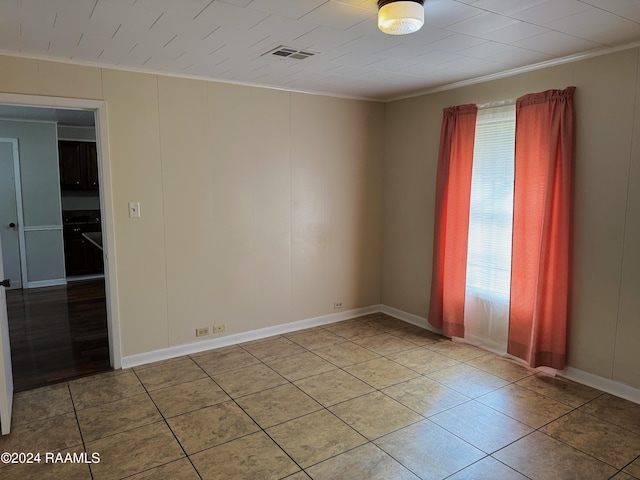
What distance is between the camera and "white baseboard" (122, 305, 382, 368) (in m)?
3.83

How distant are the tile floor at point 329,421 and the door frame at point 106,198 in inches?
13.4

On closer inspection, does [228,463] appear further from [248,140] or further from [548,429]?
[248,140]

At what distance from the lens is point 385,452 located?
254cm

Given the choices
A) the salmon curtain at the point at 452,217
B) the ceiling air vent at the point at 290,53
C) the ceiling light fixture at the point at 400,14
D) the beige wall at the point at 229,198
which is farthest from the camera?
the salmon curtain at the point at 452,217

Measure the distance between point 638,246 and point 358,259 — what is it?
2767mm

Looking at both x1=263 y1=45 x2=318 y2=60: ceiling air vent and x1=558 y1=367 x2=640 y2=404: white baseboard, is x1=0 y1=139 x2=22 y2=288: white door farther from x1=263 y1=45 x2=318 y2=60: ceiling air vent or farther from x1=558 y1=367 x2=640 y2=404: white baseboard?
x1=558 y1=367 x2=640 y2=404: white baseboard

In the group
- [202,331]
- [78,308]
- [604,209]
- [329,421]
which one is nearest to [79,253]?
[78,308]

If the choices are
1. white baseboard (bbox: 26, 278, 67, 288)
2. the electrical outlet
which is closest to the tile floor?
the electrical outlet

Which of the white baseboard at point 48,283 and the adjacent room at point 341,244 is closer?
the adjacent room at point 341,244

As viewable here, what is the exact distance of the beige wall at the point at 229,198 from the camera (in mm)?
3623

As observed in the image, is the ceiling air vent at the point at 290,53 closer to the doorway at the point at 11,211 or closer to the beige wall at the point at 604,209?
the beige wall at the point at 604,209

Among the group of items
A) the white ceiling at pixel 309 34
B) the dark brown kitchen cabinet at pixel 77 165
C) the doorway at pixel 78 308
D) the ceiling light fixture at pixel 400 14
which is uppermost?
the white ceiling at pixel 309 34

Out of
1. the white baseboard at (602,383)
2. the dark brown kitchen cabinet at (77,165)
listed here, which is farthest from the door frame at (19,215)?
the white baseboard at (602,383)

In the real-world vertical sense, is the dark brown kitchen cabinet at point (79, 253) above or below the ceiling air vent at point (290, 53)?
below
